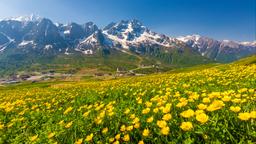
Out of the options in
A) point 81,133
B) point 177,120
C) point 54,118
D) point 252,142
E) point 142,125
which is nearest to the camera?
point 252,142

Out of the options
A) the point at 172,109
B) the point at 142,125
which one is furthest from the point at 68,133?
the point at 172,109

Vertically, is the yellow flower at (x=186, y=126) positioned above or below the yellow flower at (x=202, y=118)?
below

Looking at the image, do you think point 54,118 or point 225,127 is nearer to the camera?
point 225,127

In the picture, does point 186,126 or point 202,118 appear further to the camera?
point 186,126

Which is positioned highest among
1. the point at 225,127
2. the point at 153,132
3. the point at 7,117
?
the point at 225,127

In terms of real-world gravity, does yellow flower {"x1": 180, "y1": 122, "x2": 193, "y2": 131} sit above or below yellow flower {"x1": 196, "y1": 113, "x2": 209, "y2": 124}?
below

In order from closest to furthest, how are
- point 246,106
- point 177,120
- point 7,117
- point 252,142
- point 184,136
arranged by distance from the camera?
point 252,142 < point 184,136 < point 246,106 < point 177,120 < point 7,117

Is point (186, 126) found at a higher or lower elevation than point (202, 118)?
lower

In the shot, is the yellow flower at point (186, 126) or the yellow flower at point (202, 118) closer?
the yellow flower at point (202, 118)

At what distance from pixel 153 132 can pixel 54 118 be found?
15.8 ft

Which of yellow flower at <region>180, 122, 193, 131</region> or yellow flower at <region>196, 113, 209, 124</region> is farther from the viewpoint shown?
yellow flower at <region>180, 122, 193, 131</region>

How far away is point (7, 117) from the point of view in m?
11.7

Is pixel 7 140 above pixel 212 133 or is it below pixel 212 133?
below

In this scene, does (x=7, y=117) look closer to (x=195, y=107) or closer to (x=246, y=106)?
(x=195, y=107)
